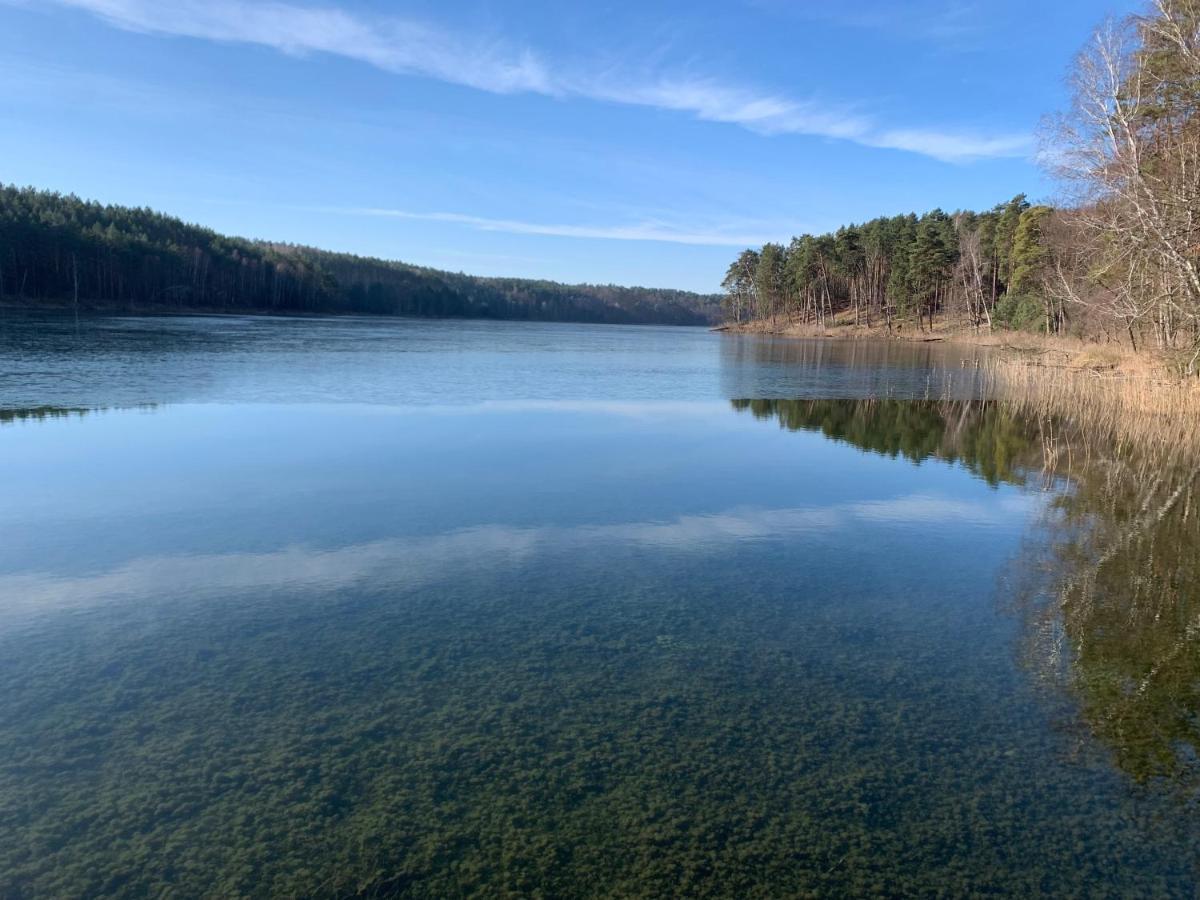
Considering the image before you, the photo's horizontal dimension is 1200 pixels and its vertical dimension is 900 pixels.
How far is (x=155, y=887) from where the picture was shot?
273 cm

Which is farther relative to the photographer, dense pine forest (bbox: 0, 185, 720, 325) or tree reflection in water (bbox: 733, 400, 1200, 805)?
dense pine forest (bbox: 0, 185, 720, 325)

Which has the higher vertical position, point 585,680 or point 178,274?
point 178,274

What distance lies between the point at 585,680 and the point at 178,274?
97107 mm

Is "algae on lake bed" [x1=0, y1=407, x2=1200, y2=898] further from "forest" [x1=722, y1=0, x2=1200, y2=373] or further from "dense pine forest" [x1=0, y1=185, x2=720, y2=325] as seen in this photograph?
"dense pine forest" [x1=0, y1=185, x2=720, y2=325]

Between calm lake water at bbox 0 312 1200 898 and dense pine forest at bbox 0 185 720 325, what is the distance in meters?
72.9

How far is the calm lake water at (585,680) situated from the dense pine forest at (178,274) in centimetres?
7289

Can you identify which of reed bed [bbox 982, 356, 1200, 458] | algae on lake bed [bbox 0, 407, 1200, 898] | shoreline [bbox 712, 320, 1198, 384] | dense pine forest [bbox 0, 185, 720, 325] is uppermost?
dense pine forest [bbox 0, 185, 720, 325]

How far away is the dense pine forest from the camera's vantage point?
69.5m

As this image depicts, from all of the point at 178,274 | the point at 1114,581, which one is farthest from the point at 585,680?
the point at 178,274

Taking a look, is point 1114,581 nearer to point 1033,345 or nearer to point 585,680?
point 585,680

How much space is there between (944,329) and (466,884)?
69790mm

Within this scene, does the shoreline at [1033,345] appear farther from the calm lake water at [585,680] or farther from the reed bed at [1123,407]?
the calm lake water at [585,680]

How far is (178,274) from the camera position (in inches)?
3425

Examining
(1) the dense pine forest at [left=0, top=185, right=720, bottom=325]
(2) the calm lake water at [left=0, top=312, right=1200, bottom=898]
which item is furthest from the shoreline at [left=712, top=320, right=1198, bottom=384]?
(1) the dense pine forest at [left=0, top=185, right=720, bottom=325]
